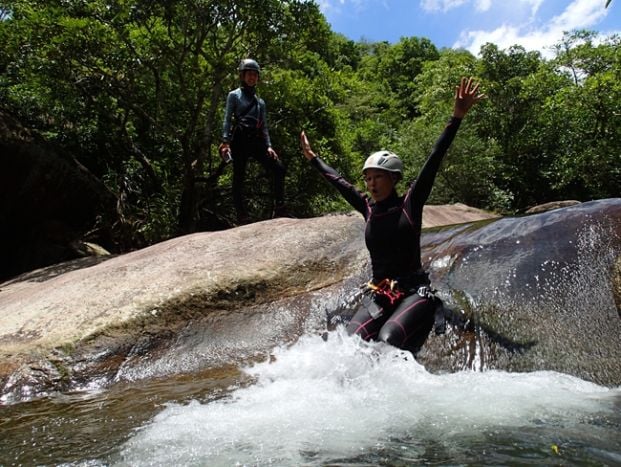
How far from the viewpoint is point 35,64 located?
1032cm

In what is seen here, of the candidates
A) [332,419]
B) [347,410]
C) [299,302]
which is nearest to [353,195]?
[299,302]

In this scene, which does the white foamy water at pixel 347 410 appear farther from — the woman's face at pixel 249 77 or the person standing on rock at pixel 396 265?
the woman's face at pixel 249 77

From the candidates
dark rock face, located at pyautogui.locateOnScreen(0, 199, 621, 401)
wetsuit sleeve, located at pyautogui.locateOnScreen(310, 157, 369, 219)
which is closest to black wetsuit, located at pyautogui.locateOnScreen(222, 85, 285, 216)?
dark rock face, located at pyautogui.locateOnScreen(0, 199, 621, 401)

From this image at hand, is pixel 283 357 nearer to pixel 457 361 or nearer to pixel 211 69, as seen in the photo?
pixel 457 361

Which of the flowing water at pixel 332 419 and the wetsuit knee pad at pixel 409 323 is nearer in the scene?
the flowing water at pixel 332 419

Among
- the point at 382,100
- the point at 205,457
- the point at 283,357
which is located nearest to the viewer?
the point at 205,457

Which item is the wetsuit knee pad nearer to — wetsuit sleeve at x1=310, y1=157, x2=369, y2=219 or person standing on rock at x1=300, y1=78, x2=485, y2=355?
person standing on rock at x1=300, y1=78, x2=485, y2=355

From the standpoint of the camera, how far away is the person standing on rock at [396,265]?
172 inches

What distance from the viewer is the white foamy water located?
9.67 ft

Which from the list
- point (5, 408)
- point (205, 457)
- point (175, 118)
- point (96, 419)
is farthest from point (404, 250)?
point (175, 118)

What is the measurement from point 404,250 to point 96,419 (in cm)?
267

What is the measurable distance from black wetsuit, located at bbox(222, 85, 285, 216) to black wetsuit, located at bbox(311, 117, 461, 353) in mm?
3274

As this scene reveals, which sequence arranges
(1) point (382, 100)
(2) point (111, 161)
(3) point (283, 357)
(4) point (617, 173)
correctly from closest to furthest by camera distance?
(3) point (283, 357) < (2) point (111, 161) < (4) point (617, 173) < (1) point (382, 100)

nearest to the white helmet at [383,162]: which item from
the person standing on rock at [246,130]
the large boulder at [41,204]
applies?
the person standing on rock at [246,130]
